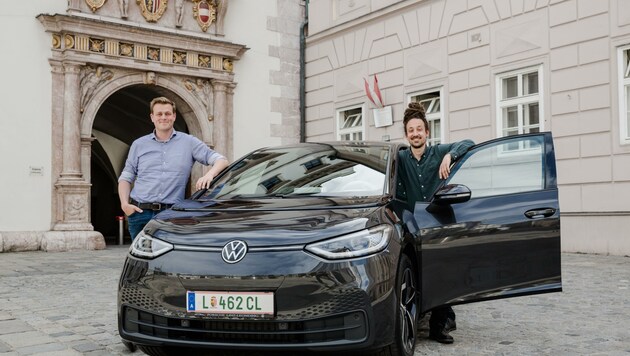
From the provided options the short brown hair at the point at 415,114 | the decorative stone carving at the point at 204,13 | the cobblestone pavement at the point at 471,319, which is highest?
the decorative stone carving at the point at 204,13

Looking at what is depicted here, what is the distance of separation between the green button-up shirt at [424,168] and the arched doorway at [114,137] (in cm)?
1124

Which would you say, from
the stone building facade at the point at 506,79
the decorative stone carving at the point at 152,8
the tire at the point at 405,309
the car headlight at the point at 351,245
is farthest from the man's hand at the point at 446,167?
the decorative stone carving at the point at 152,8

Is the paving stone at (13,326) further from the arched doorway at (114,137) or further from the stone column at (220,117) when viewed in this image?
the stone column at (220,117)

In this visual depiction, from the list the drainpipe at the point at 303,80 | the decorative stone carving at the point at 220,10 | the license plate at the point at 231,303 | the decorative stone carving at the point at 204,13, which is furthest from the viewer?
the drainpipe at the point at 303,80

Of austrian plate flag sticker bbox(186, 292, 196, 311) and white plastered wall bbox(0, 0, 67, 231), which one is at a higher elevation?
white plastered wall bbox(0, 0, 67, 231)

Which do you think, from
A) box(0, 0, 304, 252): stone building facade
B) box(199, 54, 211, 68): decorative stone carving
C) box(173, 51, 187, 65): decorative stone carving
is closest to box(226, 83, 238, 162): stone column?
box(0, 0, 304, 252): stone building facade

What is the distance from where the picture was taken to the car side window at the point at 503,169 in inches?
181

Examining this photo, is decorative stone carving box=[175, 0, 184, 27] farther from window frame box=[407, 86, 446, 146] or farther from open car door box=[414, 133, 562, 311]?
open car door box=[414, 133, 562, 311]

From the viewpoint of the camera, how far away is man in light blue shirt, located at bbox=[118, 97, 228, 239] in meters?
5.04

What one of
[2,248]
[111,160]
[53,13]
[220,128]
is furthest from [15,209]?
[111,160]

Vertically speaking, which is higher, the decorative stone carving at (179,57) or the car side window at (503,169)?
the decorative stone carving at (179,57)

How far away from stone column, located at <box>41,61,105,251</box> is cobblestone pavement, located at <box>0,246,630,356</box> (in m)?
4.33

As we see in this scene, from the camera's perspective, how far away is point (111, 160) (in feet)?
69.5

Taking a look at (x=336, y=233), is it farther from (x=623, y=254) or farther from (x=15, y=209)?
(x=15, y=209)
